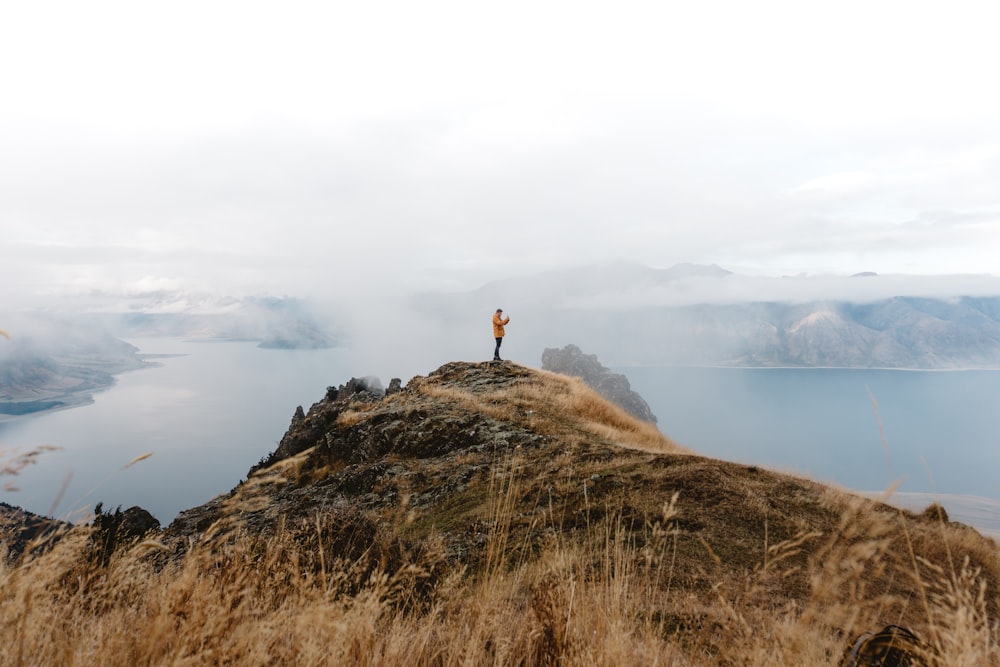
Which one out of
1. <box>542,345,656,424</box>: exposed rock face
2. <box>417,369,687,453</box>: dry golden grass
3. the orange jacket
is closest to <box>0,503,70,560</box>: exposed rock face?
<box>417,369,687,453</box>: dry golden grass

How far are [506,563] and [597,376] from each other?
13027 centimetres

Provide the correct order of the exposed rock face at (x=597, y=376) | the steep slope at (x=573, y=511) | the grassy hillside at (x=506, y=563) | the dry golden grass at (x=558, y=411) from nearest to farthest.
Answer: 1. the grassy hillside at (x=506, y=563)
2. the steep slope at (x=573, y=511)
3. the dry golden grass at (x=558, y=411)
4. the exposed rock face at (x=597, y=376)

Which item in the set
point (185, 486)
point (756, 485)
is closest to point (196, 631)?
point (756, 485)

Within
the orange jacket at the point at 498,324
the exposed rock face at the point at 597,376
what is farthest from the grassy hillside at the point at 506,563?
the exposed rock face at the point at 597,376

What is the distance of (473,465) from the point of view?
1428 cm

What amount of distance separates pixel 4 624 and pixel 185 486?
660 ft

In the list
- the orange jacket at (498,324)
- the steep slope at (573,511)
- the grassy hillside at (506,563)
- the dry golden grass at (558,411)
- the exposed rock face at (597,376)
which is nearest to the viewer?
the grassy hillside at (506,563)

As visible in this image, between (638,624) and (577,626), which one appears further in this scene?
(638,624)

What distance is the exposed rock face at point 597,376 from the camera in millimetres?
124175

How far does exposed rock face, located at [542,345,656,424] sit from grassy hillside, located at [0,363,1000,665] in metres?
103

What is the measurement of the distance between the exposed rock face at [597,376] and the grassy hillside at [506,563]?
10269cm

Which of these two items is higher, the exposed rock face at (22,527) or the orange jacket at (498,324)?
the orange jacket at (498,324)

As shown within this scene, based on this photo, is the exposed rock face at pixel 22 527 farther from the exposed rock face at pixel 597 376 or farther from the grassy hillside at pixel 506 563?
the exposed rock face at pixel 597 376

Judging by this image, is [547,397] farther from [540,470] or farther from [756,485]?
[756,485]
